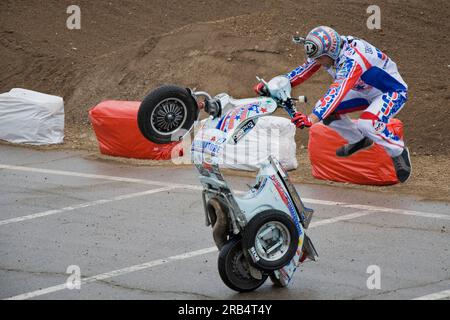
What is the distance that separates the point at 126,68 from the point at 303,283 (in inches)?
412

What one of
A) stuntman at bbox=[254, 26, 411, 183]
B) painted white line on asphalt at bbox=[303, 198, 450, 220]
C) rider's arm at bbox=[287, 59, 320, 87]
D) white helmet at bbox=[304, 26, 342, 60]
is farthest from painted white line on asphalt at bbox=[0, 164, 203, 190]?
white helmet at bbox=[304, 26, 342, 60]

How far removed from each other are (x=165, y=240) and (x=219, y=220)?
7.65 feet

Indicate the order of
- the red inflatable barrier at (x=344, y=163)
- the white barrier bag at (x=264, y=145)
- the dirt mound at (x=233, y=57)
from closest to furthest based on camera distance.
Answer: the red inflatable barrier at (x=344, y=163) → the white barrier bag at (x=264, y=145) → the dirt mound at (x=233, y=57)

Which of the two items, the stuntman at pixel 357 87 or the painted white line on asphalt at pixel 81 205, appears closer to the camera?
the stuntman at pixel 357 87

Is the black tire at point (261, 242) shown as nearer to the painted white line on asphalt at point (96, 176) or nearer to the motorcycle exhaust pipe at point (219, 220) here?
the motorcycle exhaust pipe at point (219, 220)

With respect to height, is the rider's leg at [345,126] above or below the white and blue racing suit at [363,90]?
below

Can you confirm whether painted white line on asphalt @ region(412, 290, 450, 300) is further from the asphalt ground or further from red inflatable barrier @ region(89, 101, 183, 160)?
red inflatable barrier @ region(89, 101, 183, 160)

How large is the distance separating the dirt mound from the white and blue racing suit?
4252 mm

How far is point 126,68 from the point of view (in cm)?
1805

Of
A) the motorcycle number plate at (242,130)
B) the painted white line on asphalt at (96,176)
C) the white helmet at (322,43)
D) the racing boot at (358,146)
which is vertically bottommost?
the painted white line on asphalt at (96,176)

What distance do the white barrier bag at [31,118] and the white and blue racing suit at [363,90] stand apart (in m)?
7.22

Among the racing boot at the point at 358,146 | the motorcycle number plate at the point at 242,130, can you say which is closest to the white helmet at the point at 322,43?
the racing boot at the point at 358,146

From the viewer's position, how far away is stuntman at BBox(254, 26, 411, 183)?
8.78 meters

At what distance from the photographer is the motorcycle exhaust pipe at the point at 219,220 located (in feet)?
26.1
